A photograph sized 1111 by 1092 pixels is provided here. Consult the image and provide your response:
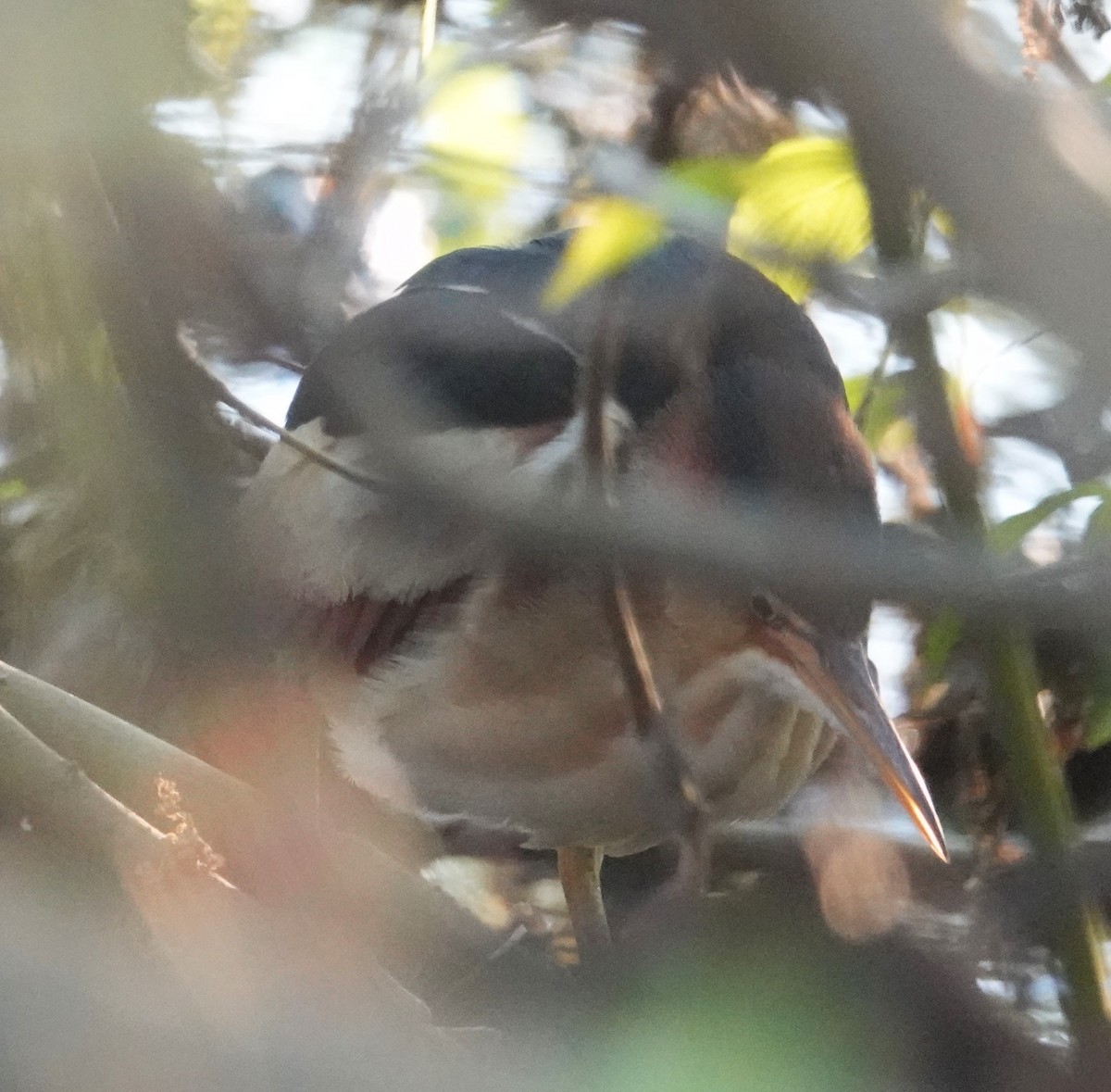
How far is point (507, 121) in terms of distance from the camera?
3.02 ft

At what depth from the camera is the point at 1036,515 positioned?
2.94ft

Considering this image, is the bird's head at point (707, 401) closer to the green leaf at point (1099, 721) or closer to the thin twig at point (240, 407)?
the green leaf at point (1099, 721)


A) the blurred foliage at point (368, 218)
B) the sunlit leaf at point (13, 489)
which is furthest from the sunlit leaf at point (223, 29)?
the sunlit leaf at point (13, 489)

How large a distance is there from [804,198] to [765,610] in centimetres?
48

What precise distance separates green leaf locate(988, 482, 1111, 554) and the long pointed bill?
247mm

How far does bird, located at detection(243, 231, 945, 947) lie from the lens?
1183mm

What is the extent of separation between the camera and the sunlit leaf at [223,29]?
2.65ft

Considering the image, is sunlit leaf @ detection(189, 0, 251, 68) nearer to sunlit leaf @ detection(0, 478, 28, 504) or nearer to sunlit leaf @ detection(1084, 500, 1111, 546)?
sunlit leaf @ detection(0, 478, 28, 504)

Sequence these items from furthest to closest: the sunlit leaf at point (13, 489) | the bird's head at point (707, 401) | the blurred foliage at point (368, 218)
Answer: the bird's head at point (707, 401)
the sunlit leaf at point (13, 489)
the blurred foliage at point (368, 218)

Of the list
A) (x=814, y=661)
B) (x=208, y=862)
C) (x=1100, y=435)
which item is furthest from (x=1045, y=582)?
(x=814, y=661)

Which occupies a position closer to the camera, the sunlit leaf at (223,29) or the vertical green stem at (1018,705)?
the vertical green stem at (1018,705)

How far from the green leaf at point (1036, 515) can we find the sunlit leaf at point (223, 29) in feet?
1.58

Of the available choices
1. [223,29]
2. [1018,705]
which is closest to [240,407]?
[223,29]

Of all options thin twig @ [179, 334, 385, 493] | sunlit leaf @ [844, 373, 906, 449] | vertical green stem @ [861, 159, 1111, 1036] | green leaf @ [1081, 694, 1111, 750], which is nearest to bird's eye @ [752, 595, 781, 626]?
sunlit leaf @ [844, 373, 906, 449]
